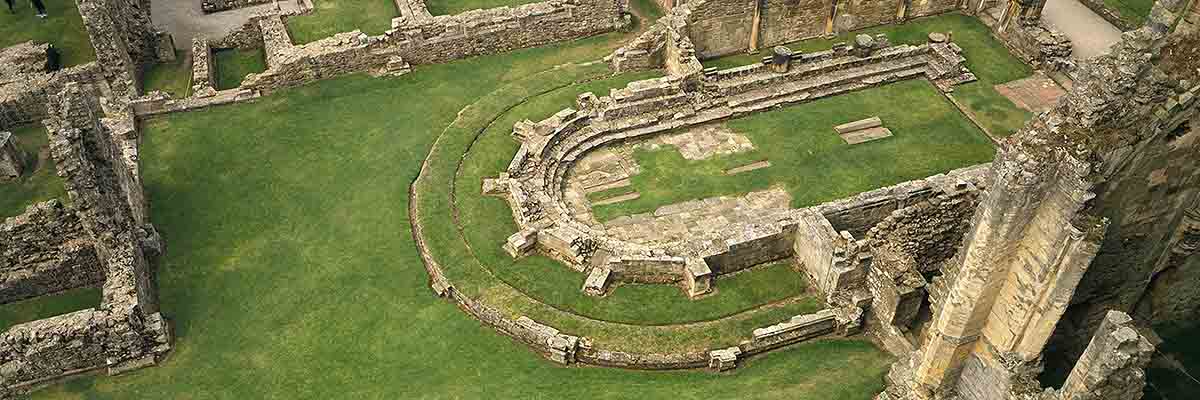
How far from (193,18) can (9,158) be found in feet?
37.5

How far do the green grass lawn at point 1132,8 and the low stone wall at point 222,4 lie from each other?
37735 millimetres

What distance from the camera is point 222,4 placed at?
42219 millimetres

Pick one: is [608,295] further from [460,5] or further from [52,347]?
[460,5]

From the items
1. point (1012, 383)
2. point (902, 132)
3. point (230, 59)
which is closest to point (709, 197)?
point (902, 132)

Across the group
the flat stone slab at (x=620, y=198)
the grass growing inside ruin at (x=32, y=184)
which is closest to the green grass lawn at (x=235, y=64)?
the grass growing inside ruin at (x=32, y=184)

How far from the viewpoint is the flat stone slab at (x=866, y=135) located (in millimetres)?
34094

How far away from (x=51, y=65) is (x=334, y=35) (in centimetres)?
1126

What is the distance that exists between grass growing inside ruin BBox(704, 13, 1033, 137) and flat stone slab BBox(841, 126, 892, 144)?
145 inches

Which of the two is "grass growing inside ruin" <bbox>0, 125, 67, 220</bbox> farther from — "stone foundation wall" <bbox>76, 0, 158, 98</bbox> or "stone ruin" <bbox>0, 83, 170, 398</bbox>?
"stone ruin" <bbox>0, 83, 170, 398</bbox>

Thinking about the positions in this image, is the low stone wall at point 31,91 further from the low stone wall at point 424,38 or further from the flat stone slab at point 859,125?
the flat stone slab at point 859,125

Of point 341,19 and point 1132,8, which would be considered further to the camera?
point 341,19

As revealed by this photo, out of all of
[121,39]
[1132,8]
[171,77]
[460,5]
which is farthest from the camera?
[460,5]

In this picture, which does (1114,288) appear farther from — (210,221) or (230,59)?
(230,59)

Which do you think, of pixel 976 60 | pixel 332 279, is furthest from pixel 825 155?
pixel 332 279
